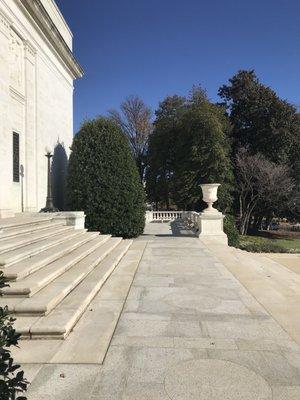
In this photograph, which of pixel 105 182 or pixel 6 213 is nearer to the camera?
pixel 6 213

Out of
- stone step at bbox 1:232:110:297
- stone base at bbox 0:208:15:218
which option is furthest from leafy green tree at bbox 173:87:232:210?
stone step at bbox 1:232:110:297

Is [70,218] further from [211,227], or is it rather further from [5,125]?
[211,227]

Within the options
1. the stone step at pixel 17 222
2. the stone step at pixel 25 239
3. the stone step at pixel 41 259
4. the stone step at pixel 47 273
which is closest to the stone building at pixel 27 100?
the stone step at pixel 17 222

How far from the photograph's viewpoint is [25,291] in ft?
19.9

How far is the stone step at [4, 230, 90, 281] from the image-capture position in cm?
656

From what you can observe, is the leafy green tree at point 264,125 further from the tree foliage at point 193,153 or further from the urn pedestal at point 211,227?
the urn pedestal at point 211,227

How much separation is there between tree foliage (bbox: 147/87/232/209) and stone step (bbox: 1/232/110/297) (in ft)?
73.9

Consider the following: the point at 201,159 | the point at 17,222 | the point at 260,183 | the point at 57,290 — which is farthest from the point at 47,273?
the point at 260,183

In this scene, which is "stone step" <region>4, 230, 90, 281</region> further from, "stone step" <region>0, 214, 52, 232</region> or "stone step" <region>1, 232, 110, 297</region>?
"stone step" <region>0, 214, 52, 232</region>

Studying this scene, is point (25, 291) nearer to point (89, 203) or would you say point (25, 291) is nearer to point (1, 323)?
point (1, 323)

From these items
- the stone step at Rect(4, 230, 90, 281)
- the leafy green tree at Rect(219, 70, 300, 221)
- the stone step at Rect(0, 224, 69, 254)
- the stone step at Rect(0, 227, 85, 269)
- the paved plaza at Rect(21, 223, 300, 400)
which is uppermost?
the leafy green tree at Rect(219, 70, 300, 221)

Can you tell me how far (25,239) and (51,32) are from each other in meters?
12.2

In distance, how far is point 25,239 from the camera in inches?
360

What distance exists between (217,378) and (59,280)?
3.82 m
